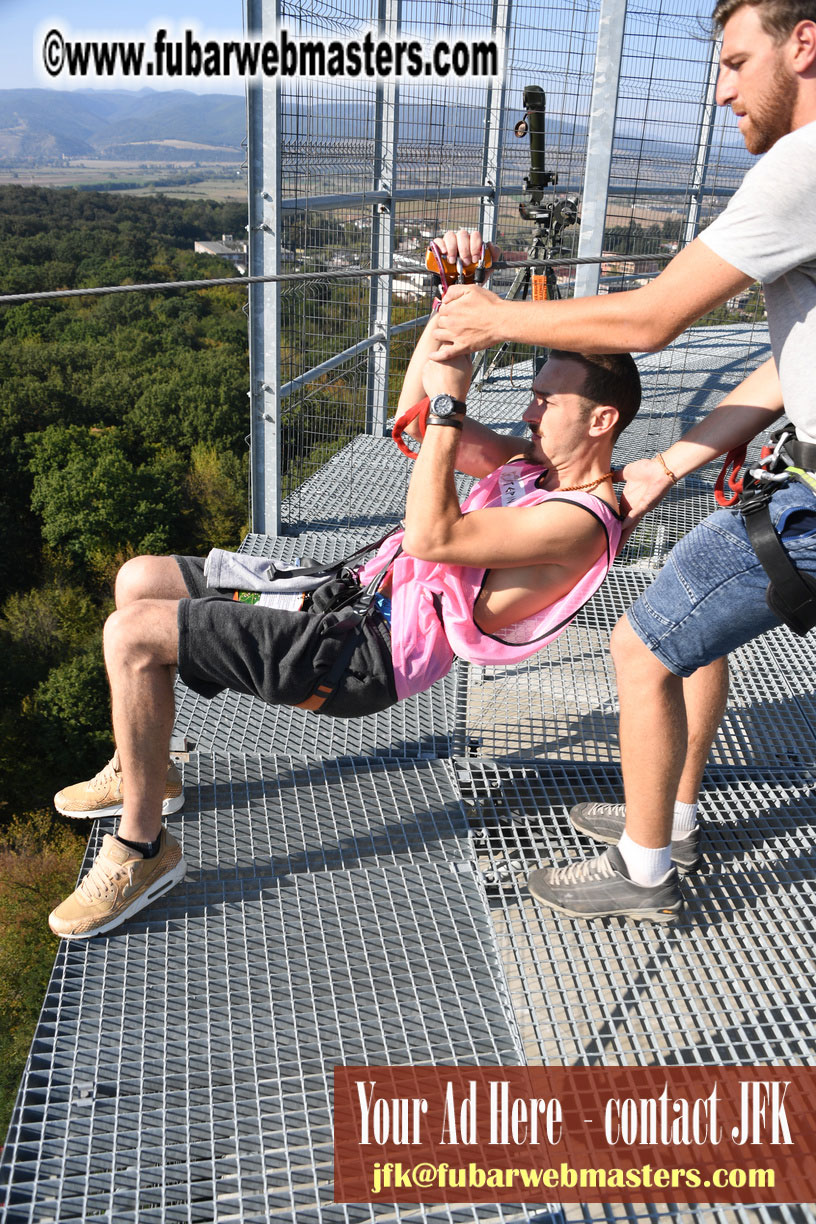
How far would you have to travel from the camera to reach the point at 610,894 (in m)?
1.94

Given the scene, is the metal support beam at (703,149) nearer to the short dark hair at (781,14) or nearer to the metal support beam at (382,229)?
the metal support beam at (382,229)

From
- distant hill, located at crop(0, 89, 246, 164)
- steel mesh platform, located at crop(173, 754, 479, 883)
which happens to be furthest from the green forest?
distant hill, located at crop(0, 89, 246, 164)

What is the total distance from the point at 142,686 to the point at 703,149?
17.7 feet

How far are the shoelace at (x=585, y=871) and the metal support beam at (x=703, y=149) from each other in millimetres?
3247

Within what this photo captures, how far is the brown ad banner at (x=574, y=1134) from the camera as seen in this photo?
1479 mm

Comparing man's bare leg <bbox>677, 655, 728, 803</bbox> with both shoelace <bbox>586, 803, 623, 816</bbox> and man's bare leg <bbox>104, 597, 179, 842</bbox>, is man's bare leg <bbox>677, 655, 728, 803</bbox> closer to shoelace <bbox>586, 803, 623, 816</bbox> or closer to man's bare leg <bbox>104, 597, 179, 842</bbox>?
shoelace <bbox>586, 803, 623, 816</bbox>

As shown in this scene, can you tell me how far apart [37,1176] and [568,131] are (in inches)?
182

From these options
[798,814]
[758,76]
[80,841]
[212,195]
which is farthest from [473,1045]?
[212,195]

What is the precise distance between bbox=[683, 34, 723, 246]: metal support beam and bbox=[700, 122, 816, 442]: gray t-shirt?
293 cm

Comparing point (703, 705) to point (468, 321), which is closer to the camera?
point (468, 321)

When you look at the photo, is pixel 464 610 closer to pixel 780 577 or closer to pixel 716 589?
pixel 716 589

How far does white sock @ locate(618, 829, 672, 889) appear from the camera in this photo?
6.22 feet

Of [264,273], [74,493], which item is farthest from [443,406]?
[74,493]

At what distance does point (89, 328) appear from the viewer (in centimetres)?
4559
